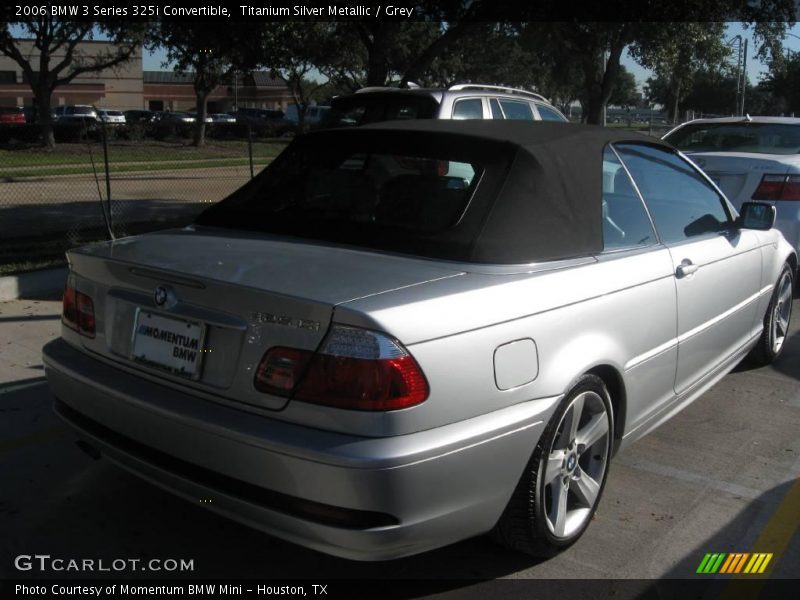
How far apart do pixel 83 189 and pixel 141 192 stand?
4.72 ft

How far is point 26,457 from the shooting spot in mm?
4102

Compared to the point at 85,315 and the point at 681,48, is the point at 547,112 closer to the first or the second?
the point at 681,48

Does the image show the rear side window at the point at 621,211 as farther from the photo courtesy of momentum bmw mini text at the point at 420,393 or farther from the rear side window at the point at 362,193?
the rear side window at the point at 362,193

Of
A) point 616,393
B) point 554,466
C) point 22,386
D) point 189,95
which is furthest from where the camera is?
point 189,95

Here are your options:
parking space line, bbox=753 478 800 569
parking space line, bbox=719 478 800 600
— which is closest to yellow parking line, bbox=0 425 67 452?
parking space line, bbox=719 478 800 600

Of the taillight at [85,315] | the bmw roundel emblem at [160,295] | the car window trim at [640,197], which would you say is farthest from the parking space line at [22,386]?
the car window trim at [640,197]

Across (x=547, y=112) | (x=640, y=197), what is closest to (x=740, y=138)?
(x=547, y=112)

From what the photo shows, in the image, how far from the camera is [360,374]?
2582 mm

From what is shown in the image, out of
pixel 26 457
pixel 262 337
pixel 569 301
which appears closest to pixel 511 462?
pixel 569 301

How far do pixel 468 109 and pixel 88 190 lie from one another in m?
11.0

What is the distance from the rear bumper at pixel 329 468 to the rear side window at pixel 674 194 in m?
1.58

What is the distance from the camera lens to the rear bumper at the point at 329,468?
2541 millimetres

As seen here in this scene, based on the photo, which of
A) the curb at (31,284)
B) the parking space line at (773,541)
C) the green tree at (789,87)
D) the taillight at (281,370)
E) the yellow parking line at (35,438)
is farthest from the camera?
the green tree at (789,87)

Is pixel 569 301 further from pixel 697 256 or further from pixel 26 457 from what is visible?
pixel 26 457
